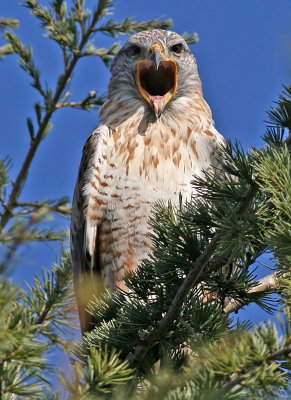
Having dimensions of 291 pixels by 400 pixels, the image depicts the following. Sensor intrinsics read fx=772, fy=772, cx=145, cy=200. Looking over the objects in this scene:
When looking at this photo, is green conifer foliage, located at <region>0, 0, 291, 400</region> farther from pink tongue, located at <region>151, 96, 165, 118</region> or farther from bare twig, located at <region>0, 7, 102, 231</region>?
pink tongue, located at <region>151, 96, 165, 118</region>

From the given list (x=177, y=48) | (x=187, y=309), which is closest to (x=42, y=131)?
(x=177, y=48)

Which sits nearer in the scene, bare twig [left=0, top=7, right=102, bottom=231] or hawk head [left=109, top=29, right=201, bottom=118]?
bare twig [left=0, top=7, right=102, bottom=231]

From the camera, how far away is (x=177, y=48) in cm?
622

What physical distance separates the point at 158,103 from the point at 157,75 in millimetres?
437

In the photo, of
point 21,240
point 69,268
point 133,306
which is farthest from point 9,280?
point 69,268

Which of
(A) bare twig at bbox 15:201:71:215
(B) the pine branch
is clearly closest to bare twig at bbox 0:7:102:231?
(A) bare twig at bbox 15:201:71:215

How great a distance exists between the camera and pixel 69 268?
161 inches

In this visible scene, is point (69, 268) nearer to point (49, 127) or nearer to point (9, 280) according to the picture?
point (49, 127)

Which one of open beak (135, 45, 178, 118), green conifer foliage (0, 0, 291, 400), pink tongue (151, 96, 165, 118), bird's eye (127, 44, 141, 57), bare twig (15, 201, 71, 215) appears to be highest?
bird's eye (127, 44, 141, 57)

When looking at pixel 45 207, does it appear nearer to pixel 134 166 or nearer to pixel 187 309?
pixel 134 166

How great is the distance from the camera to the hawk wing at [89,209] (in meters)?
5.23

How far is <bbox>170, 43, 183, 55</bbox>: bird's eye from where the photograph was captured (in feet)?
20.3

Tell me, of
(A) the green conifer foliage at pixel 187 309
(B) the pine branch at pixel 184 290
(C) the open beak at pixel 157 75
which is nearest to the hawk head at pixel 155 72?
(C) the open beak at pixel 157 75

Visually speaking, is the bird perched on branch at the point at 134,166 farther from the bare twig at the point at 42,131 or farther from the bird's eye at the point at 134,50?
the bare twig at the point at 42,131
